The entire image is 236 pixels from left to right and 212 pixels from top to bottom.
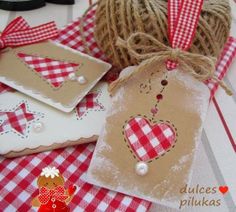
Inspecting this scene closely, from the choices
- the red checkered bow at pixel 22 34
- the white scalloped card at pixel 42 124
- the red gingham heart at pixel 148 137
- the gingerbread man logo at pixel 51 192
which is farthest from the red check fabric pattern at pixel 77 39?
the gingerbread man logo at pixel 51 192

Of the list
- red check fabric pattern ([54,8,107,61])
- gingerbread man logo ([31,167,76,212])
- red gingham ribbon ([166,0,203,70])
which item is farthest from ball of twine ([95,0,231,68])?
gingerbread man logo ([31,167,76,212])

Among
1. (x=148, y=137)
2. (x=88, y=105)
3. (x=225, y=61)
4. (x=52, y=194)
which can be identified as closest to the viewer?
(x=52, y=194)

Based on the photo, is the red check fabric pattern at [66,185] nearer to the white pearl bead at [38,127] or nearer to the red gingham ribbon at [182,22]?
the white pearl bead at [38,127]

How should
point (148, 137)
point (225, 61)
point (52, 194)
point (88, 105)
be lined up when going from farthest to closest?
point (225, 61) → point (88, 105) → point (148, 137) → point (52, 194)

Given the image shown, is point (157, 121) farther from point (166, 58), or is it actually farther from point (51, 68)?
point (51, 68)

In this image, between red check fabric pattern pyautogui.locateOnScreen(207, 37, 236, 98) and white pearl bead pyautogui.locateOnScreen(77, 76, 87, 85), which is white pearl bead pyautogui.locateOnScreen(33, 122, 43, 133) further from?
red check fabric pattern pyautogui.locateOnScreen(207, 37, 236, 98)

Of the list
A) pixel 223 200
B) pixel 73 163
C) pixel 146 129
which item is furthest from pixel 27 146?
pixel 223 200

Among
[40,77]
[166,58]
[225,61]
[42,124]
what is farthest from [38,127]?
[225,61]
